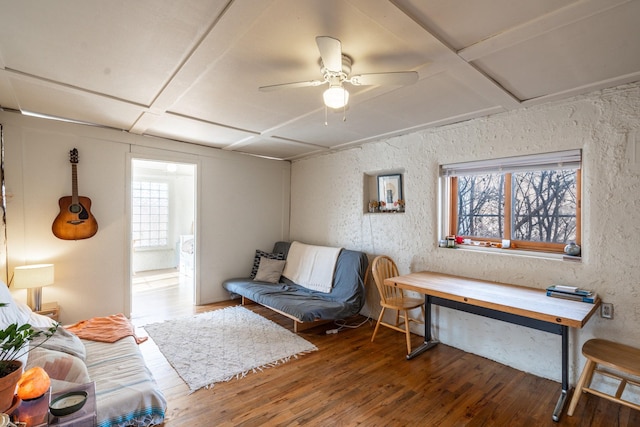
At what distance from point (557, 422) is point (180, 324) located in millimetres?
3567

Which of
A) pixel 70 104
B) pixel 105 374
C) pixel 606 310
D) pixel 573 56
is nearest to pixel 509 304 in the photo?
pixel 606 310

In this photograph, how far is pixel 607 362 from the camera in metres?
1.83

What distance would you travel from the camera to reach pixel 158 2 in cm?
136

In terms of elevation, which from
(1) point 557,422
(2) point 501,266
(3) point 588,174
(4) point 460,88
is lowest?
(1) point 557,422

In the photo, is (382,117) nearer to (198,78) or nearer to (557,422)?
(198,78)

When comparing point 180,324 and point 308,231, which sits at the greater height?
point 308,231

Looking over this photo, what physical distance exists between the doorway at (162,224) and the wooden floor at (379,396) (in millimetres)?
3488

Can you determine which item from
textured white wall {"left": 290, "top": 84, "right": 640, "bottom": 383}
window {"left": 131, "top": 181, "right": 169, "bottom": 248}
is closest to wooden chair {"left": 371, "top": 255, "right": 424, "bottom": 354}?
textured white wall {"left": 290, "top": 84, "right": 640, "bottom": 383}

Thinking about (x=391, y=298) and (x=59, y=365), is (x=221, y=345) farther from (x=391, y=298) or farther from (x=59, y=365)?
(x=391, y=298)

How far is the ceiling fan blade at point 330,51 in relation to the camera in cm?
139

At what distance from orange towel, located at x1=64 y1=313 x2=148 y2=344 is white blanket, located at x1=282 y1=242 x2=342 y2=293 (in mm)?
2087

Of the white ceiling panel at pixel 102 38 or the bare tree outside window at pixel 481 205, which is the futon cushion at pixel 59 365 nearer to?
the white ceiling panel at pixel 102 38

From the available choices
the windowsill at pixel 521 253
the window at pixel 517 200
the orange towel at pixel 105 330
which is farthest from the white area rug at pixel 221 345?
the window at pixel 517 200

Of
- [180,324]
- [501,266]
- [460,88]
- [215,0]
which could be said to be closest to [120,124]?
[180,324]
